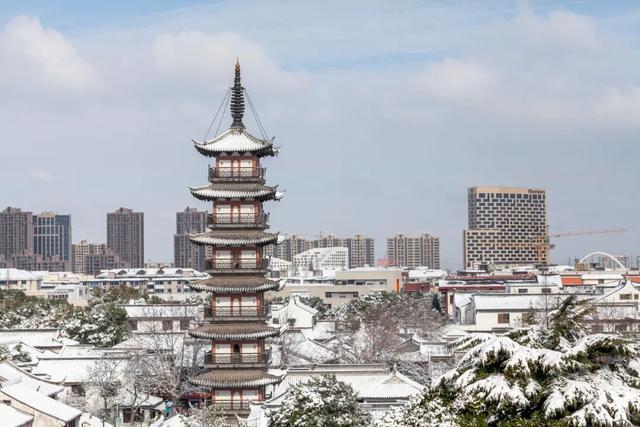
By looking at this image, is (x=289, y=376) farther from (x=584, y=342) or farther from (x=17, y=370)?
(x=584, y=342)

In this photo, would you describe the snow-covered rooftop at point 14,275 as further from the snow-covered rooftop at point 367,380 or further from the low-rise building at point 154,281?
the snow-covered rooftop at point 367,380

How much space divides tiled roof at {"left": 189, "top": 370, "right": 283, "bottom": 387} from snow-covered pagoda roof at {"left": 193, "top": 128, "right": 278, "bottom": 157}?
1077 cm

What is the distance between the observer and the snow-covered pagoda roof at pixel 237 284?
57.5 m

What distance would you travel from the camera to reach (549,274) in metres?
138

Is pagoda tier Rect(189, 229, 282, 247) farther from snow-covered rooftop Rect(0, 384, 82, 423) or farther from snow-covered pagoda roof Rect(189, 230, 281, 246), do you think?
snow-covered rooftop Rect(0, 384, 82, 423)

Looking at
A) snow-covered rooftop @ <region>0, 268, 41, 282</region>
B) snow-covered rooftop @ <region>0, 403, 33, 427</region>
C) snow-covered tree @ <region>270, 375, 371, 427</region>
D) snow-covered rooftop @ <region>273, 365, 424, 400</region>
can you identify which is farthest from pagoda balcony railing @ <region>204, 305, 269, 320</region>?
snow-covered rooftop @ <region>0, 268, 41, 282</region>

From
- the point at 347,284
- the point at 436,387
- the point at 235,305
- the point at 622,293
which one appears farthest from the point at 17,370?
the point at 347,284

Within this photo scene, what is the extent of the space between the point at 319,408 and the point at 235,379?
54.8ft

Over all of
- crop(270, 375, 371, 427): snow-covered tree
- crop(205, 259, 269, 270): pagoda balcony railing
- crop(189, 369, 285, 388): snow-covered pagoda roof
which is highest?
crop(205, 259, 269, 270): pagoda balcony railing

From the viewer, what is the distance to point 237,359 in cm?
5769

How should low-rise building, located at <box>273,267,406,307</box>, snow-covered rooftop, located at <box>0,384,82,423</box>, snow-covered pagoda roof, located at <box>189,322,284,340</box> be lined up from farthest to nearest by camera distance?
low-rise building, located at <box>273,267,406,307</box> < snow-covered pagoda roof, located at <box>189,322,284,340</box> < snow-covered rooftop, located at <box>0,384,82,423</box>

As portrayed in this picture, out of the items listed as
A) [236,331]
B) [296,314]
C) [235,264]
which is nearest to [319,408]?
[236,331]

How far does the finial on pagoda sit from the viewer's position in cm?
5997

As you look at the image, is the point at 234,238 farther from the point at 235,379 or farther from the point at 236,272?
the point at 235,379
